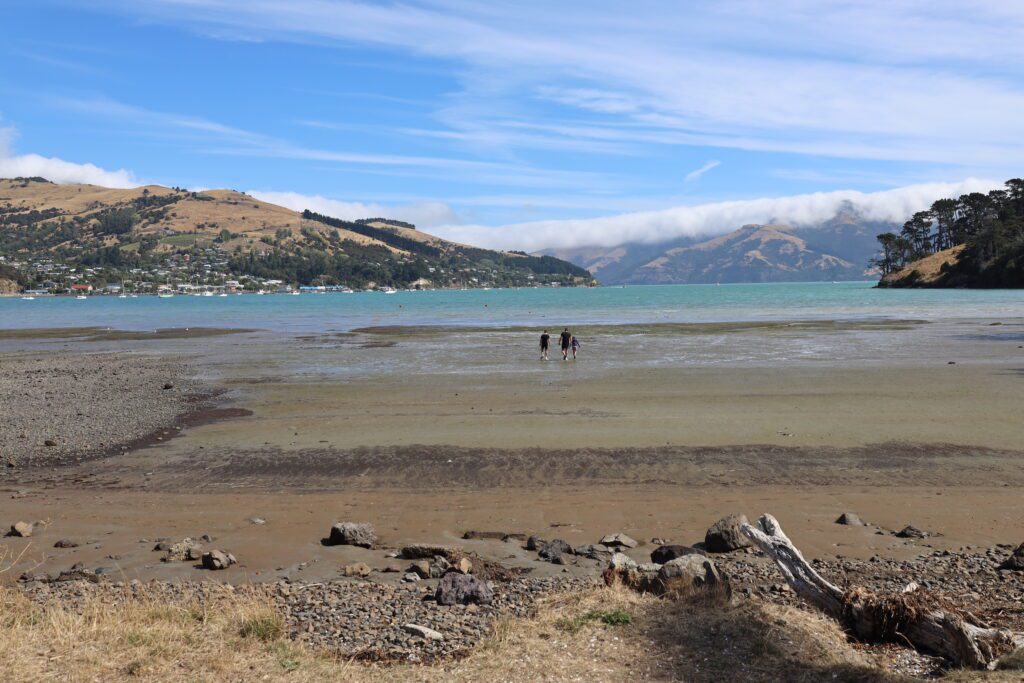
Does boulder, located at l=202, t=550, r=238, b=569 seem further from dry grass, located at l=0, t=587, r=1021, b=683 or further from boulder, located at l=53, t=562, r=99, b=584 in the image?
dry grass, located at l=0, t=587, r=1021, b=683

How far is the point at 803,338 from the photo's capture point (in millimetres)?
43531

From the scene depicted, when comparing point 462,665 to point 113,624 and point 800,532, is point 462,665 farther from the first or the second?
point 800,532

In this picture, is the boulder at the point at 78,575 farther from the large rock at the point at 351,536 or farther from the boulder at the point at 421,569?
the boulder at the point at 421,569

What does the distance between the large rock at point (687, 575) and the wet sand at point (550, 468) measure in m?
1.70

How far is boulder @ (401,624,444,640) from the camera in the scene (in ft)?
22.6

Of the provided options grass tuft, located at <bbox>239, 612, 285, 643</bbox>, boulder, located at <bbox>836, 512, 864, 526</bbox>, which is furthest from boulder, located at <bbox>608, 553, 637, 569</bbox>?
boulder, located at <bbox>836, 512, 864, 526</bbox>

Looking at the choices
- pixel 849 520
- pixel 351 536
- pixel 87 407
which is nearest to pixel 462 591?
pixel 351 536

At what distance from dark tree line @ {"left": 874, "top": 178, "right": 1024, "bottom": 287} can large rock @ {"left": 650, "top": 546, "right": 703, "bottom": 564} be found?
142225 mm

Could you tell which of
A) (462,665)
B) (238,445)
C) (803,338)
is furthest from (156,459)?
(803,338)

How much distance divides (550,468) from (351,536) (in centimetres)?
501

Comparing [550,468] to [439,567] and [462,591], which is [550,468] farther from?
[462,591]

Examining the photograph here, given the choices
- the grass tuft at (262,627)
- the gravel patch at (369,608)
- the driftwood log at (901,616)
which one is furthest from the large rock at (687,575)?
the grass tuft at (262,627)

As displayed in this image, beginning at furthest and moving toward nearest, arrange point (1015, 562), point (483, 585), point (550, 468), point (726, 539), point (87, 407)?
point (87, 407)
point (550, 468)
point (726, 539)
point (1015, 562)
point (483, 585)

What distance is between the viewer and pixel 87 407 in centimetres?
2142
